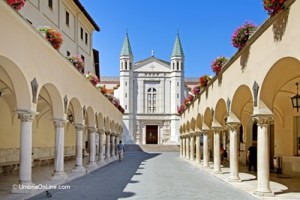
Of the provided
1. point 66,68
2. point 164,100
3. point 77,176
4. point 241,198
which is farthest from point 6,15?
point 164,100

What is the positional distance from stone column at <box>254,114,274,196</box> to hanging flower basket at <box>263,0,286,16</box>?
348 cm

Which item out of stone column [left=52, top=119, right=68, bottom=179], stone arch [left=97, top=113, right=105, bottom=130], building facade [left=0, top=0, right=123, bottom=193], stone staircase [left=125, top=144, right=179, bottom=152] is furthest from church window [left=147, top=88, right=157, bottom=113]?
stone column [left=52, top=119, right=68, bottom=179]

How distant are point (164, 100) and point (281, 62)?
6291cm

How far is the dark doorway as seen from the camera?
243 ft

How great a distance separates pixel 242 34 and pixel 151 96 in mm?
60181

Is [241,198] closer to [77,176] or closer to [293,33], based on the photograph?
[293,33]

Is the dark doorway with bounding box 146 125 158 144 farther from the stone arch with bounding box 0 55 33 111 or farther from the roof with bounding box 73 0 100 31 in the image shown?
the stone arch with bounding box 0 55 33 111

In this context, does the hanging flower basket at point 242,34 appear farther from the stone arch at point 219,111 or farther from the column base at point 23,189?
the column base at point 23,189

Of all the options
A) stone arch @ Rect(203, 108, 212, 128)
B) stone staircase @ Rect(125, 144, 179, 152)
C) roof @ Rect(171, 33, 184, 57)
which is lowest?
stone staircase @ Rect(125, 144, 179, 152)

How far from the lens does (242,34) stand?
1466 cm

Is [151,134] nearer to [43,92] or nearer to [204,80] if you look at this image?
[204,80]

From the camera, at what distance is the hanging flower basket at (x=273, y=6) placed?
1052 cm

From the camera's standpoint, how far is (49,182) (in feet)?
53.1

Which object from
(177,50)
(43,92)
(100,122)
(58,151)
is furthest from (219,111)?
(177,50)
